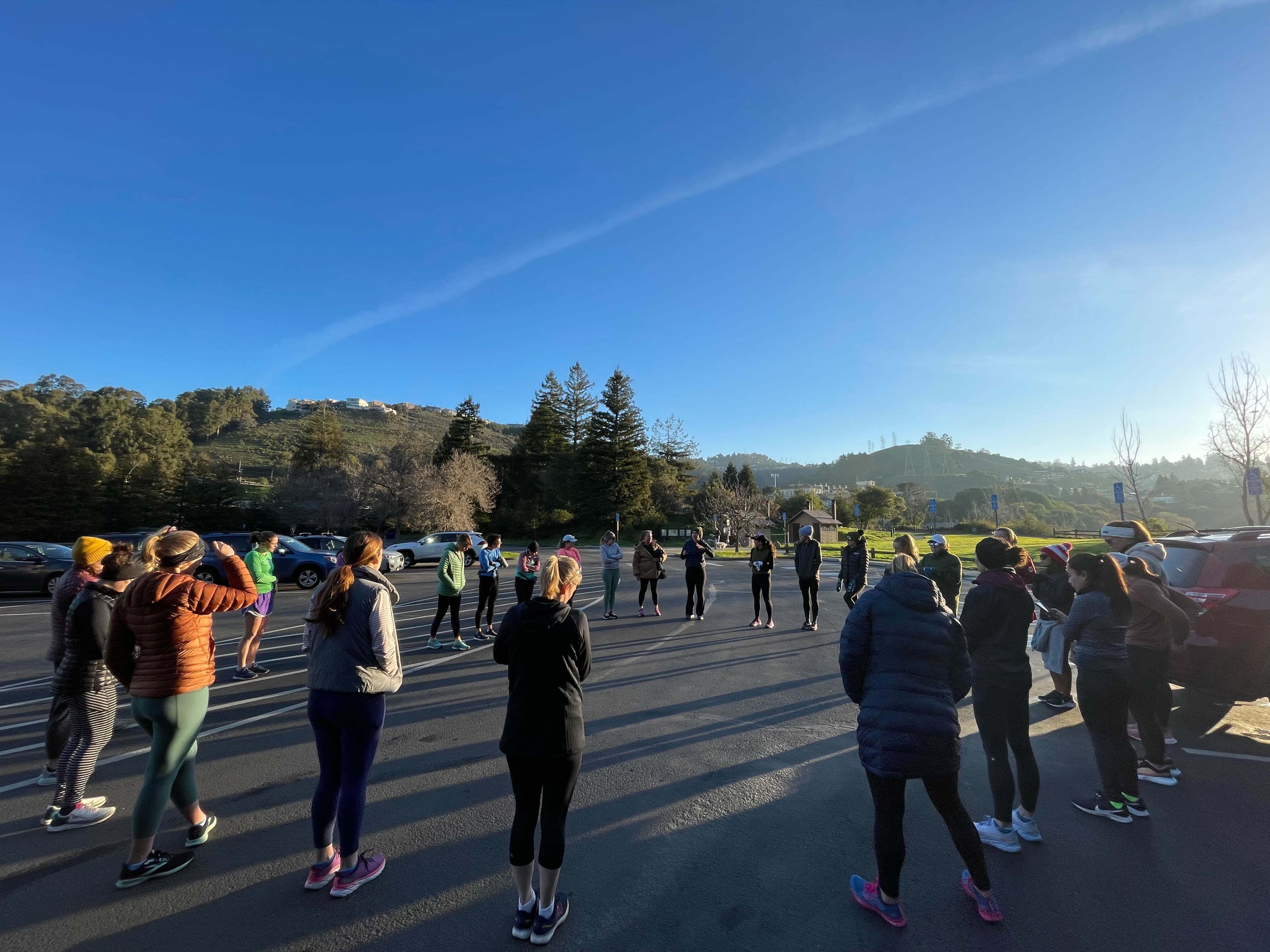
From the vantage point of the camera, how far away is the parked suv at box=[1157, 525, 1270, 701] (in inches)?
182

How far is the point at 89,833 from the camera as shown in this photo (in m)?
3.48

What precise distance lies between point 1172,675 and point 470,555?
25774 millimetres

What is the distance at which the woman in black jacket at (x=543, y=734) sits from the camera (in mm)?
2510

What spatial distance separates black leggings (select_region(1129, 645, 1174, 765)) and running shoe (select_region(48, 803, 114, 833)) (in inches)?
281

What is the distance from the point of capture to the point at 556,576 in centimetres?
270

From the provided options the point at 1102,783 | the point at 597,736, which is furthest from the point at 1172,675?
→ the point at 597,736

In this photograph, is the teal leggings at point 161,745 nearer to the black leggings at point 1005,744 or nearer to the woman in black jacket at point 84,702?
the woman in black jacket at point 84,702

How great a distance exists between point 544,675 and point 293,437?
104252 mm

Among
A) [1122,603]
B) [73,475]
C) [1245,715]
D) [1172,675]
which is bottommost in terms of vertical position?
[1245,715]

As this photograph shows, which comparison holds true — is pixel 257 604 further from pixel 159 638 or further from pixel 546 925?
pixel 546 925

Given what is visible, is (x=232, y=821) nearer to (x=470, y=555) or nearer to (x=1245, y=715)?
(x=1245, y=715)

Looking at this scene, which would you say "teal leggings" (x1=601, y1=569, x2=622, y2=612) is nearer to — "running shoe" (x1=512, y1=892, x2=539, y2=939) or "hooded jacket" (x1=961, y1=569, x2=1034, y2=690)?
"hooded jacket" (x1=961, y1=569, x2=1034, y2=690)

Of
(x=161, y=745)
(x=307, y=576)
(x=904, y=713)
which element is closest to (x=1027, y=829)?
(x=904, y=713)

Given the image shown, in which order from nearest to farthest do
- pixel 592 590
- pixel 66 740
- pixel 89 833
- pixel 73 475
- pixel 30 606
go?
pixel 89 833, pixel 66 740, pixel 30 606, pixel 592 590, pixel 73 475
